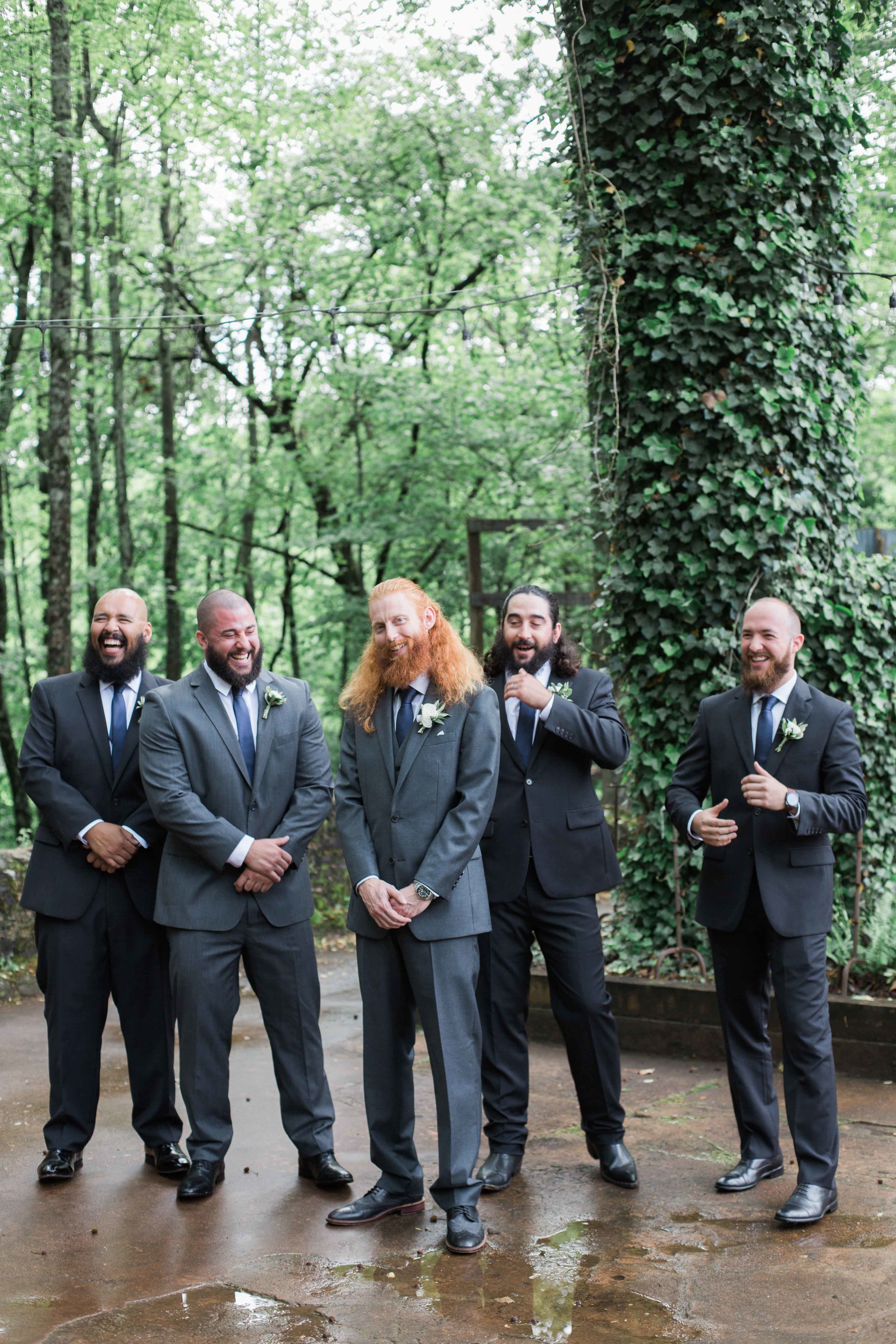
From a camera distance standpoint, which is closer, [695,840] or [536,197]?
[695,840]

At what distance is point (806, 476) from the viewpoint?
21.5 ft

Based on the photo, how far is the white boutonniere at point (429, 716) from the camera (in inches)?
158

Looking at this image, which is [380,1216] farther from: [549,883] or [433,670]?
[433,670]

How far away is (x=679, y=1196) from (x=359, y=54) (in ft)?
48.7

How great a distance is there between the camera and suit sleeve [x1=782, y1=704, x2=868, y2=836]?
404 centimetres

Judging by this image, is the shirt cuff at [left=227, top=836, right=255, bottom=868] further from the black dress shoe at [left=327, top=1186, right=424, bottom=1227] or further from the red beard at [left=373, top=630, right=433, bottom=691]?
the black dress shoe at [left=327, top=1186, right=424, bottom=1227]

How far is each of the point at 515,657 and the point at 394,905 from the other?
45.2 inches

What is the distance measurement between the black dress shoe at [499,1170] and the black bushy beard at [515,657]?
181 cm

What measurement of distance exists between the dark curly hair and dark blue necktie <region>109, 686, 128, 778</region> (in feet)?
4.81

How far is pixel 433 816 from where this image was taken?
4.03 m

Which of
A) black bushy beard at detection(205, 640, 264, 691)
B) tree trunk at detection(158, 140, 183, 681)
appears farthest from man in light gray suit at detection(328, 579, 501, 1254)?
tree trunk at detection(158, 140, 183, 681)

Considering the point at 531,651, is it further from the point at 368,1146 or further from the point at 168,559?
the point at 168,559

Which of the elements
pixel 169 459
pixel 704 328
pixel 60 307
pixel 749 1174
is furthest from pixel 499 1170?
pixel 169 459

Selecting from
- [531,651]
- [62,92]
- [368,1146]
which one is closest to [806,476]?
[531,651]
